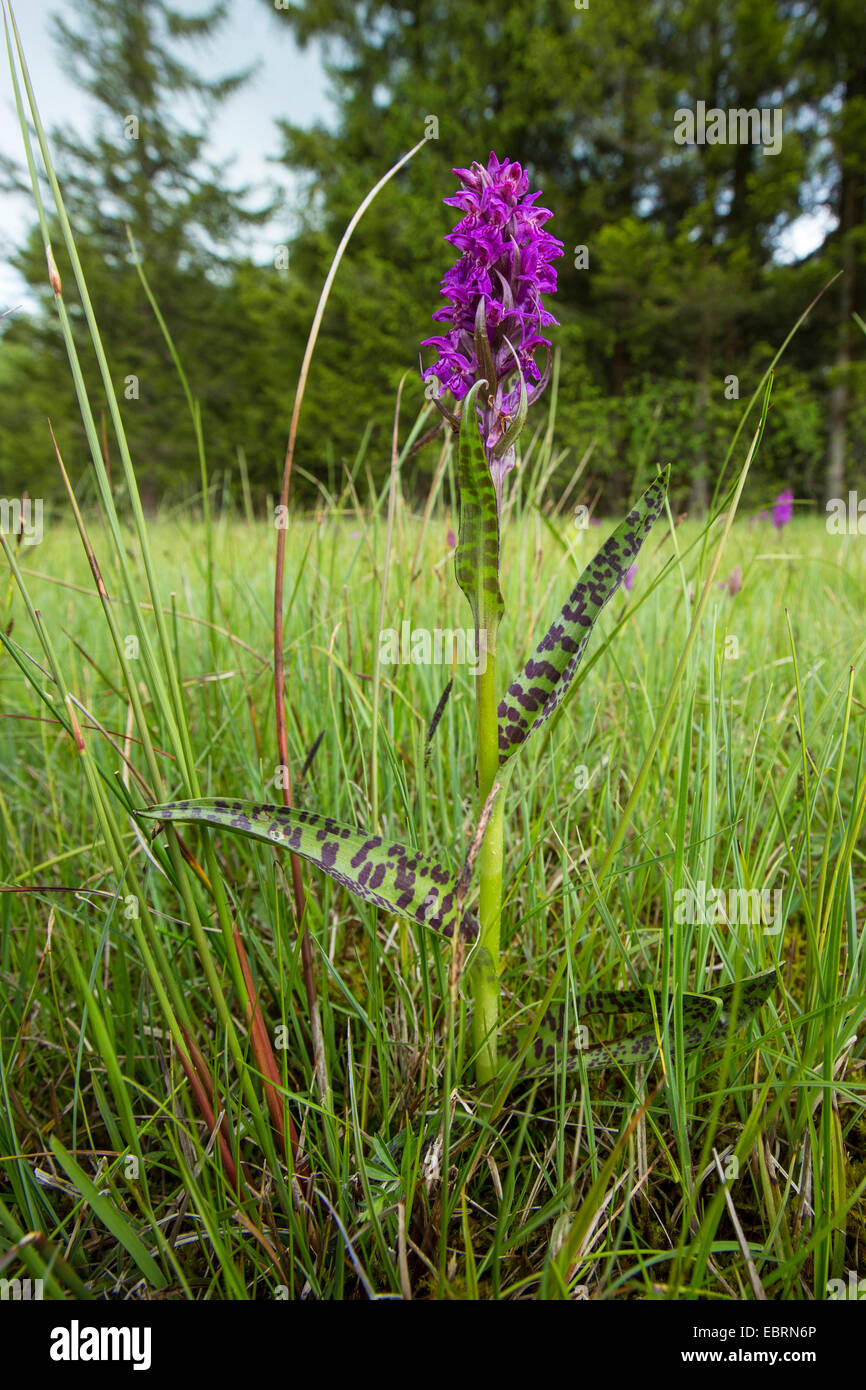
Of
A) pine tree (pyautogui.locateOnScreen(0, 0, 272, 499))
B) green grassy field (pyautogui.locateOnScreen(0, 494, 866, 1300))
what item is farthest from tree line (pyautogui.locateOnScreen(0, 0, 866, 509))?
green grassy field (pyautogui.locateOnScreen(0, 494, 866, 1300))

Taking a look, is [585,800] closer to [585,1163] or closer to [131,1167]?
[585,1163]

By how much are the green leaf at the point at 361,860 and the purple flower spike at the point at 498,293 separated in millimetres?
371

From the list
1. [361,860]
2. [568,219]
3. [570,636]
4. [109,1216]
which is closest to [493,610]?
[570,636]

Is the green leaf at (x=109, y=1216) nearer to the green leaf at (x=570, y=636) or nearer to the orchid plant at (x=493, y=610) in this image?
the orchid plant at (x=493, y=610)

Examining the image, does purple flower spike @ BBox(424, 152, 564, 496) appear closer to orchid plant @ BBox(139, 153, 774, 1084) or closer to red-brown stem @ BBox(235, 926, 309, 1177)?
orchid plant @ BBox(139, 153, 774, 1084)

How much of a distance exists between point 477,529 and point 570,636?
128mm

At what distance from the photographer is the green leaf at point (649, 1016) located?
0.55 metres

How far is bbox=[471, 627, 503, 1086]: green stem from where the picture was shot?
0.60 metres

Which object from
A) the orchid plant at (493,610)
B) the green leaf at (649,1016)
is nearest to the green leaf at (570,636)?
the orchid plant at (493,610)

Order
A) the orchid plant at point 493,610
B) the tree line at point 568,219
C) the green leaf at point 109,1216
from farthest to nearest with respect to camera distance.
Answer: the tree line at point 568,219, the orchid plant at point 493,610, the green leaf at point 109,1216

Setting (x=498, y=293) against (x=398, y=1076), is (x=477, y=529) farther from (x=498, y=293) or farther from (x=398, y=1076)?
(x=398, y=1076)

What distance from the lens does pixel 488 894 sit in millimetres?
616

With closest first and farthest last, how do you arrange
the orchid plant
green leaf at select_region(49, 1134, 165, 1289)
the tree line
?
green leaf at select_region(49, 1134, 165, 1289) < the orchid plant < the tree line
